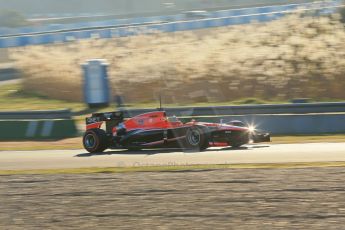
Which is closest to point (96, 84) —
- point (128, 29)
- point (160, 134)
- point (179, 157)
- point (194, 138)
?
point (160, 134)

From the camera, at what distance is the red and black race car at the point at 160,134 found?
15180 mm

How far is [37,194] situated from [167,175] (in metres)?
2.40

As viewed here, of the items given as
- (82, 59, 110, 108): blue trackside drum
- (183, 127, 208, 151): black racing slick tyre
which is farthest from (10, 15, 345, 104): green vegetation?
(183, 127, 208, 151): black racing slick tyre

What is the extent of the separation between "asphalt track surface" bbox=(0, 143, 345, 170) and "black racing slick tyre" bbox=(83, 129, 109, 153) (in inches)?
8.2

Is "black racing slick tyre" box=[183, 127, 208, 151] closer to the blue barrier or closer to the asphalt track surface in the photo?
the asphalt track surface

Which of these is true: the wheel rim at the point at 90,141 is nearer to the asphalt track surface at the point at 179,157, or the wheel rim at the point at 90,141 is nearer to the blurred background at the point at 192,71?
the asphalt track surface at the point at 179,157

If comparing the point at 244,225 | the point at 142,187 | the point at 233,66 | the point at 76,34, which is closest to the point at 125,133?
the point at 142,187

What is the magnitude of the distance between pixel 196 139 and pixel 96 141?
261 cm

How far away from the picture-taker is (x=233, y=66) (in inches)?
1229

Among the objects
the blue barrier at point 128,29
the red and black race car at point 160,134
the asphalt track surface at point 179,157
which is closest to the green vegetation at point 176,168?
the asphalt track surface at point 179,157

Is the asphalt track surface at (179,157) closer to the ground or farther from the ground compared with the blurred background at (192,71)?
closer to the ground

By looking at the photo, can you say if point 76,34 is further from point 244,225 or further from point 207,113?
point 244,225

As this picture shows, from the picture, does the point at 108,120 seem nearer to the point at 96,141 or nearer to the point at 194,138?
the point at 96,141

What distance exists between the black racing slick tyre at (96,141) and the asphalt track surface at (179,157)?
0.21 meters
